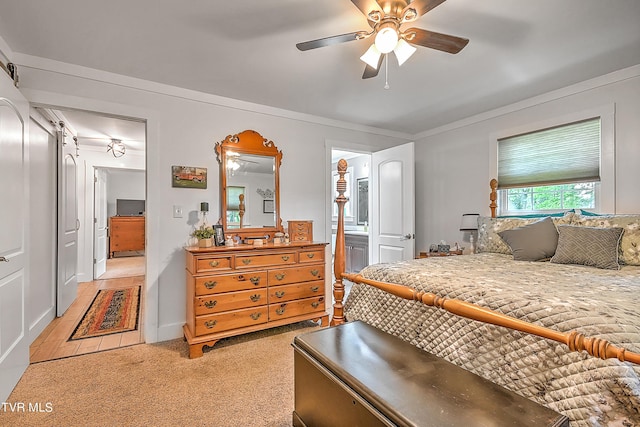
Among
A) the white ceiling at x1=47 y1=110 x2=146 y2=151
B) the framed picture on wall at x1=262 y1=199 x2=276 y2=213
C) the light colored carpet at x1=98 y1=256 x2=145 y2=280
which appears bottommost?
the light colored carpet at x1=98 y1=256 x2=145 y2=280

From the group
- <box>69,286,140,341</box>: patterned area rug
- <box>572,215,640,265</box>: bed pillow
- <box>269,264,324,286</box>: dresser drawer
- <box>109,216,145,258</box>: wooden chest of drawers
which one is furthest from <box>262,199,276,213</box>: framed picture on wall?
<box>109,216,145,258</box>: wooden chest of drawers

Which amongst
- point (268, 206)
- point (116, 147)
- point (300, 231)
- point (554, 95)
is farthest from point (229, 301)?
point (116, 147)

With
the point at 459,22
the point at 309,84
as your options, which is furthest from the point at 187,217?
the point at 459,22

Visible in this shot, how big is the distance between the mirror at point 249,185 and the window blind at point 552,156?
262 centimetres

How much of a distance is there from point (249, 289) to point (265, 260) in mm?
302

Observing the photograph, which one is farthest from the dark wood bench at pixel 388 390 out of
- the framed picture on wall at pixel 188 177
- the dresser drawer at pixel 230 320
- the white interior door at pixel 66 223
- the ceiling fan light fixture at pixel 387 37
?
the white interior door at pixel 66 223

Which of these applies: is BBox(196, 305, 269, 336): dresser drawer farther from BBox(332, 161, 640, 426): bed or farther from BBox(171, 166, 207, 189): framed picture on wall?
BBox(171, 166, 207, 189): framed picture on wall

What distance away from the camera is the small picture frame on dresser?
9.46ft

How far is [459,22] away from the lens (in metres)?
1.94

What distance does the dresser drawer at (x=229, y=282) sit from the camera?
2.56m

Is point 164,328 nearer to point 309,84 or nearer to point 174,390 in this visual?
point 174,390

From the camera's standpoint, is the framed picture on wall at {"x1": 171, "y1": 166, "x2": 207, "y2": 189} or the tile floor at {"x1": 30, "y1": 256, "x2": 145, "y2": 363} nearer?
the tile floor at {"x1": 30, "y1": 256, "x2": 145, "y2": 363}

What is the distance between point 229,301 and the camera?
2668 millimetres

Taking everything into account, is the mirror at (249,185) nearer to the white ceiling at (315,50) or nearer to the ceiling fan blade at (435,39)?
the white ceiling at (315,50)
